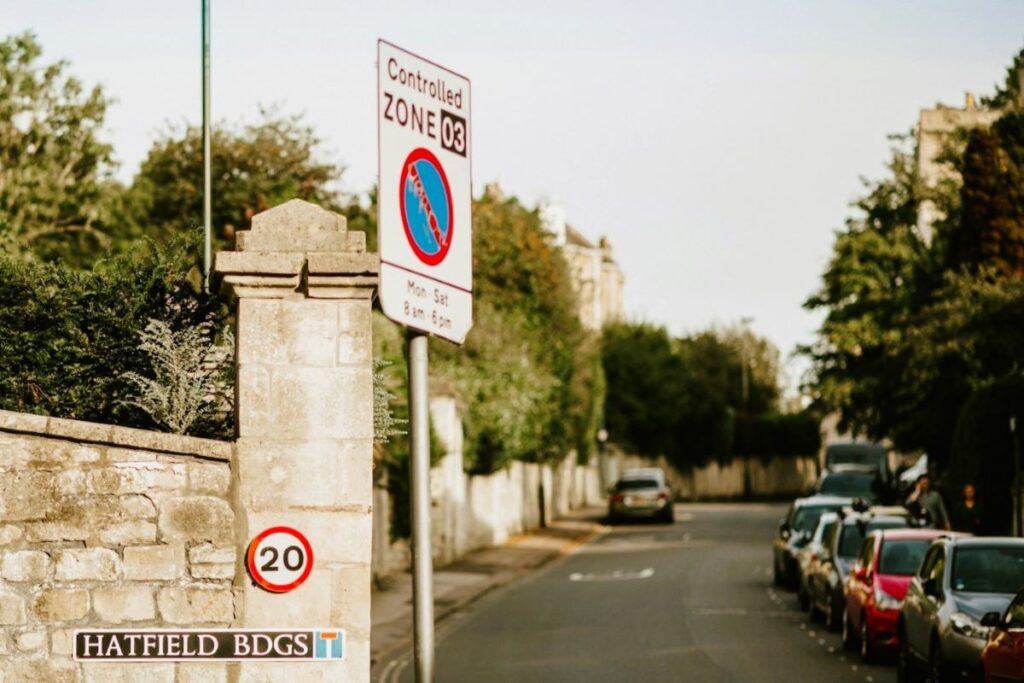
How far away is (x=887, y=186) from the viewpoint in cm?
5878

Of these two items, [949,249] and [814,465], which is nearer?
[949,249]

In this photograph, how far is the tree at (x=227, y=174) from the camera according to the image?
38625 millimetres

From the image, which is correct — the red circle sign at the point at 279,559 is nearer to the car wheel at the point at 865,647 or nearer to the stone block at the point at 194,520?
the stone block at the point at 194,520

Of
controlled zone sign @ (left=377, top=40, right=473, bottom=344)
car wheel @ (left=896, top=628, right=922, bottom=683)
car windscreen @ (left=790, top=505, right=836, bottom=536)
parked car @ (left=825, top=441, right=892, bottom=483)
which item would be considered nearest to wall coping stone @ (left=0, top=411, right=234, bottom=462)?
controlled zone sign @ (left=377, top=40, right=473, bottom=344)

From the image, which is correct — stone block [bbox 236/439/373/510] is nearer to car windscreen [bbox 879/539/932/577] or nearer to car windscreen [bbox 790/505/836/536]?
car windscreen [bbox 879/539/932/577]

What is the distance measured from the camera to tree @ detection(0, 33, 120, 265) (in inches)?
1190

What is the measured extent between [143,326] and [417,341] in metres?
4.11

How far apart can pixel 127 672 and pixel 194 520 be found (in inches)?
32.2

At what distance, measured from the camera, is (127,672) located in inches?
341

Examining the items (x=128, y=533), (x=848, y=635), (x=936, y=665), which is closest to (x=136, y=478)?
(x=128, y=533)

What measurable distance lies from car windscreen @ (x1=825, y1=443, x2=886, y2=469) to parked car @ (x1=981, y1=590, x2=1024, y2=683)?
43.7 metres

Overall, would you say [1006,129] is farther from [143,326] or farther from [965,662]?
[143,326]

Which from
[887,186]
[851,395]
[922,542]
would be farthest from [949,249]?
Result: [922,542]

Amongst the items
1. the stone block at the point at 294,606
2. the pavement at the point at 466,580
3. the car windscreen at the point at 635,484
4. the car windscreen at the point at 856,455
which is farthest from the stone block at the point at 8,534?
the car windscreen at the point at 856,455
